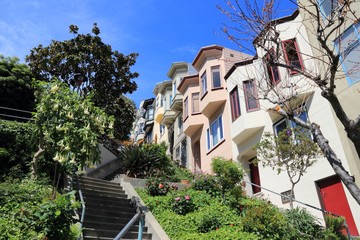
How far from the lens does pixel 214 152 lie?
870 inches

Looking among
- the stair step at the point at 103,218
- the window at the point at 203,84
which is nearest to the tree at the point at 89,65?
the window at the point at 203,84

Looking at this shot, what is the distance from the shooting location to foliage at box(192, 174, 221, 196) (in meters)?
13.1

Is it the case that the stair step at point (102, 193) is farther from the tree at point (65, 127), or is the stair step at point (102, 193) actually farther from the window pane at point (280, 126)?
the window pane at point (280, 126)

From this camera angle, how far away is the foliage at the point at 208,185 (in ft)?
42.9

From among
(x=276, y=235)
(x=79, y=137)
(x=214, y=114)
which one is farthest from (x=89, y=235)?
(x=214, y=114)

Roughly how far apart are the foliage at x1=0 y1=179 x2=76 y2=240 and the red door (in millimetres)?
10592

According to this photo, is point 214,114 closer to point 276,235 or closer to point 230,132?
point 230,132

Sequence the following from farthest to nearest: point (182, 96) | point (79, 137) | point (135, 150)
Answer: point (182, 96), point (135, 150), point (79, 137)

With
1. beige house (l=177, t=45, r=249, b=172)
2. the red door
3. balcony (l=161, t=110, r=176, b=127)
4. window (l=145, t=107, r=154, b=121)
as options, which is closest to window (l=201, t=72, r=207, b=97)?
beige house (l=177, t=45, r=249, b=172)

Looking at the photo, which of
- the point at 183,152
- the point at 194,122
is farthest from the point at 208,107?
the point at 183,152

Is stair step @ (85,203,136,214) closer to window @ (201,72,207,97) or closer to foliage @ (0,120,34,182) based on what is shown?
foliage @ (0,120,34,182)

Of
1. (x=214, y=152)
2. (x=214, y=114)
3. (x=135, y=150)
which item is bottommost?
(x=135, y=150)

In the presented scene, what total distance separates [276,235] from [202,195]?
182 inches

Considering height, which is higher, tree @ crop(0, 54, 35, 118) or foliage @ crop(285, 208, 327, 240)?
tree @ crop(0, 54, 35, 118)
